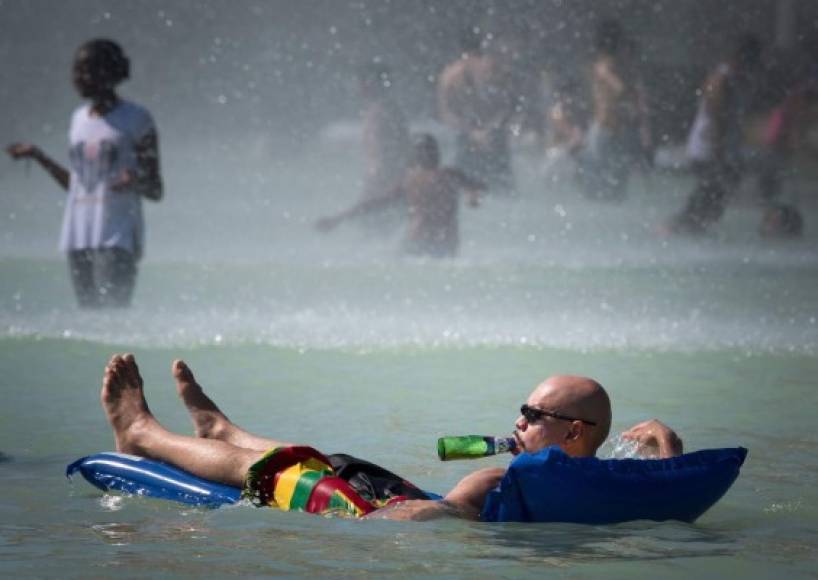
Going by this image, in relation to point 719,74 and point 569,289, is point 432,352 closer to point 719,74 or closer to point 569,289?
point 569,289

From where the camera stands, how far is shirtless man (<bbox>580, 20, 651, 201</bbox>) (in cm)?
1106

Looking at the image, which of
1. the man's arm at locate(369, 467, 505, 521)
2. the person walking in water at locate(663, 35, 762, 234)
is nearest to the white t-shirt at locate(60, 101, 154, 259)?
the man's arm at locate(369, 467, 505, 521)

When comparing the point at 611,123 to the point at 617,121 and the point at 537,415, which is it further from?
the point at 537,415

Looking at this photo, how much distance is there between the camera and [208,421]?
181 inches

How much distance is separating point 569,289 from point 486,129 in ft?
5.09

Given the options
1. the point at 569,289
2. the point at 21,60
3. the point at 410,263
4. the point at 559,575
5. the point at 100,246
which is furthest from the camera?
the point at 21,60

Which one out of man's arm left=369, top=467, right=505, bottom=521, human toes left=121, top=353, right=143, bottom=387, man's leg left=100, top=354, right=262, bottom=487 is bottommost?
man's arm left=369, top=467, right=505, bottom=521

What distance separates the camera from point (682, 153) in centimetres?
1112

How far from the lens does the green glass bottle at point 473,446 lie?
4004 mm

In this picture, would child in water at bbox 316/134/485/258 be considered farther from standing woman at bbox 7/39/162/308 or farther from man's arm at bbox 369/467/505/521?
man's arm at bbox 369/467/505/521

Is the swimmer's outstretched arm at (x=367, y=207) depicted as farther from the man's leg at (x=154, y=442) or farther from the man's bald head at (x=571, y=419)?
the man's bald head at (x=571, y=419)

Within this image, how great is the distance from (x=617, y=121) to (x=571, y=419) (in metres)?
7.20

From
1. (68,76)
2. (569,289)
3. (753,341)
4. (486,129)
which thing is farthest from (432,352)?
(68,76)

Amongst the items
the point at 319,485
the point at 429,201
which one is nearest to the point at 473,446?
the point at 319,485
